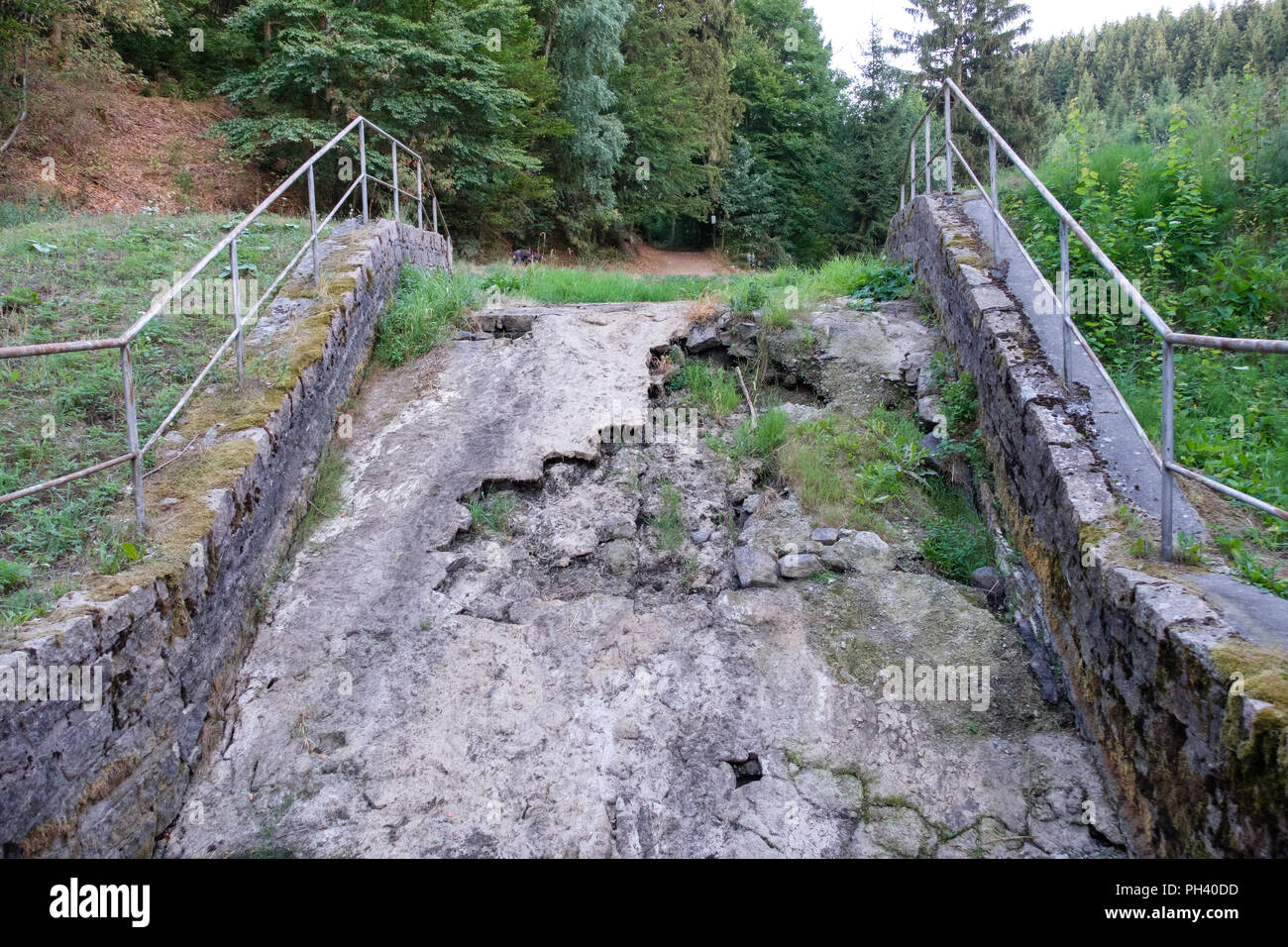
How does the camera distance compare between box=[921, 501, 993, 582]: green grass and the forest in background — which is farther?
the forest in background

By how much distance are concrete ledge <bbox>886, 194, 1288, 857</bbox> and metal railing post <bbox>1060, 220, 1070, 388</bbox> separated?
100 mm

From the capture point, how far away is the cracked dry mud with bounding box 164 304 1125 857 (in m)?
3.40

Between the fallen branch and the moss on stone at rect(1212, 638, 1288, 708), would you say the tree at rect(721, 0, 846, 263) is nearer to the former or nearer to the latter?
the fallen branch

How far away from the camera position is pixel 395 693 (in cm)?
405

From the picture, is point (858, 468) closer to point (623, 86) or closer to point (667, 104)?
point (667, 104)

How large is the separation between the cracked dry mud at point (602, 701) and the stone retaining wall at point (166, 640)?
8.9 inches

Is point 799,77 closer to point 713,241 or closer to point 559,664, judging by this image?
point 713,241

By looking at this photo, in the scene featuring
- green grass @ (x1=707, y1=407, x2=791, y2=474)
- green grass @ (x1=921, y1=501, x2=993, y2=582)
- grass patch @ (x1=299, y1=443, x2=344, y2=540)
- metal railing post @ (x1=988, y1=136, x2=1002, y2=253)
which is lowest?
green grass @ (x1=921, y1=501, x2=993, y2=582)

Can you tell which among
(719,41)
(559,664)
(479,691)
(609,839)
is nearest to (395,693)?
(479,691)

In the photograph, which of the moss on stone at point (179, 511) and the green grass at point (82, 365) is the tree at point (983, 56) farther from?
the moss on stone at point (179, 511)

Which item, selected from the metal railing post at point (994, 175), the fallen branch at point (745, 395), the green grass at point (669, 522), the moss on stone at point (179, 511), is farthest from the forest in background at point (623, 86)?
the moss on stone at point (179, 511)

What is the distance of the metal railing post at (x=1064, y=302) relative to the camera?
14.5 ft

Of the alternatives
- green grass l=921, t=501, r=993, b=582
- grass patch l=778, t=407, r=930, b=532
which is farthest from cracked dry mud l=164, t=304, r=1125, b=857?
grass patch l=778, t=407, r=930, b=532

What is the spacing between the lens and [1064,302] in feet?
14.8
